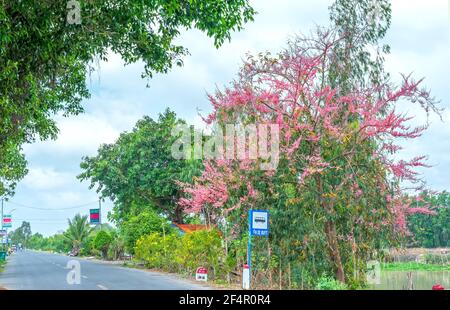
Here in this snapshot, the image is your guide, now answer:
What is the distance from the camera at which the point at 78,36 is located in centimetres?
A: 1091

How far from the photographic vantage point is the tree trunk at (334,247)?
15562 mm

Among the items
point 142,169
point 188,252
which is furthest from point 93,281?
point 142,169

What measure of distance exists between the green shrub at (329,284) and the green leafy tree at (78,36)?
23.5 feet

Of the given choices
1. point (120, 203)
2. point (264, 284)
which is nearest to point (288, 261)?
point (264, 284)

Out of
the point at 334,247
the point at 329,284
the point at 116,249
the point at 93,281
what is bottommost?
the point at 93,281

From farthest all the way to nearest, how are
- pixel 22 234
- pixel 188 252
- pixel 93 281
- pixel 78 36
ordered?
pixel 22 234, pixel 188 252, pixel 93 281, pixel 78 36

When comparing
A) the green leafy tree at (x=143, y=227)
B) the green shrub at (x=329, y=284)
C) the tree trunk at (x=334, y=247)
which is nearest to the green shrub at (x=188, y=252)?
the green leafy tree at (x=143, y=227)

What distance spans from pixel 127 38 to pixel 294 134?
5430mm

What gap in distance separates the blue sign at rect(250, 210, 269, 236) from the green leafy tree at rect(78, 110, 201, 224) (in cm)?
1954

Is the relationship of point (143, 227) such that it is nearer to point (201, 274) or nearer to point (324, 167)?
point (201, 274)

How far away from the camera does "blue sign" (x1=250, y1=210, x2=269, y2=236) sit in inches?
544

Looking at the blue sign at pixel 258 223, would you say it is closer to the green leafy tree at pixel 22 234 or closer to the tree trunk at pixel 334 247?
the tree trunk at pixel 334 247

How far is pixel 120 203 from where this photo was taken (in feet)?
127

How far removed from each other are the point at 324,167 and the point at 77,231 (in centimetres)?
4561
